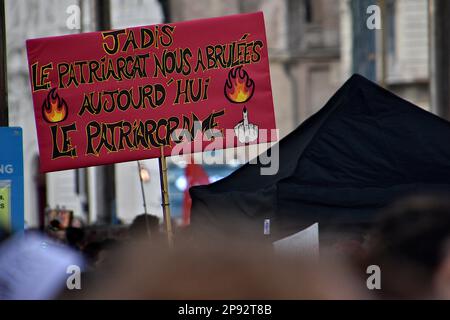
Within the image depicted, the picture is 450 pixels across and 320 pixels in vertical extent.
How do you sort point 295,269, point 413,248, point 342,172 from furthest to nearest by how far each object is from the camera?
point 342,172 < point 413,248 < point 295,269

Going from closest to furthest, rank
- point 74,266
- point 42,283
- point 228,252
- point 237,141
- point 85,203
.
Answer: point 228,252 < point 42,283 < point 74,266 < point 237,141 < point 85,203

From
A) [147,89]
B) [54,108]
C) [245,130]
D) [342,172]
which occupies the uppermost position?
[147,89]

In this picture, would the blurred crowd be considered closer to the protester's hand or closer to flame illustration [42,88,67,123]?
the protester's hand

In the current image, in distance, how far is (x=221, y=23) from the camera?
834 centimetres

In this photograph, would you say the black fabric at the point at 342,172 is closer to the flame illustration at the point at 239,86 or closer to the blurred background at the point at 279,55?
the flame illustration at the point at 239,86

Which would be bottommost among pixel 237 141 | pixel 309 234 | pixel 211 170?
pixel 211 170

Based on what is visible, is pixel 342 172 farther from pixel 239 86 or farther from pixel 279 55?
pixel 279 55

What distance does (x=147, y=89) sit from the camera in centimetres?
829

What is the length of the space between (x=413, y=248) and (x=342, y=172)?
5.49 metres

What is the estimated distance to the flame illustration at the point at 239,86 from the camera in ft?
27.2

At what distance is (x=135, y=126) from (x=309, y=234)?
1.51 m

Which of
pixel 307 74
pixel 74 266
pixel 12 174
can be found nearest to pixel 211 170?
pixel 307 74

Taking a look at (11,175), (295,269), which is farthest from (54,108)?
(295,269)

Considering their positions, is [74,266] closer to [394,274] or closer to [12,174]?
[394,274]
